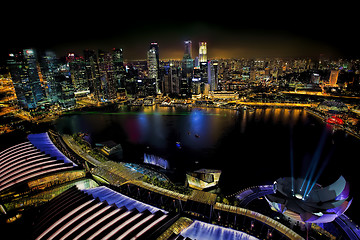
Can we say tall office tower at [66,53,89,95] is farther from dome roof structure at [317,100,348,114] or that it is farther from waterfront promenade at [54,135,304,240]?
dome roof structure at [317,100,348,114]

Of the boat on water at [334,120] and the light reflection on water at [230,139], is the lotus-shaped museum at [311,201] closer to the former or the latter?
the light reflection on water at [230,139]

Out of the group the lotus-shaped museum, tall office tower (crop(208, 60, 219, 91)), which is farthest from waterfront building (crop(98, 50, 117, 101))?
the lotus-shaped museum

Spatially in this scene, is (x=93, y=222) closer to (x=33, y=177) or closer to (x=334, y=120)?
(x=33, y=177)

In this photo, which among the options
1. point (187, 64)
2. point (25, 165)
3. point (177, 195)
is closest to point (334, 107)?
point (177, 195)

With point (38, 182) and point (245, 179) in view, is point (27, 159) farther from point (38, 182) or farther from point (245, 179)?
point (245, 179)

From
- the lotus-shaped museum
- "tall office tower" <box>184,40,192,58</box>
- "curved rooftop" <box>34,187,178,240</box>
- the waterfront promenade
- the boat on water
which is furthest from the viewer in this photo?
"tall office tower" <box>184,40,192,58</box>

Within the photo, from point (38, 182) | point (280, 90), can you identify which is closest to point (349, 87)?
point (280, 90)
